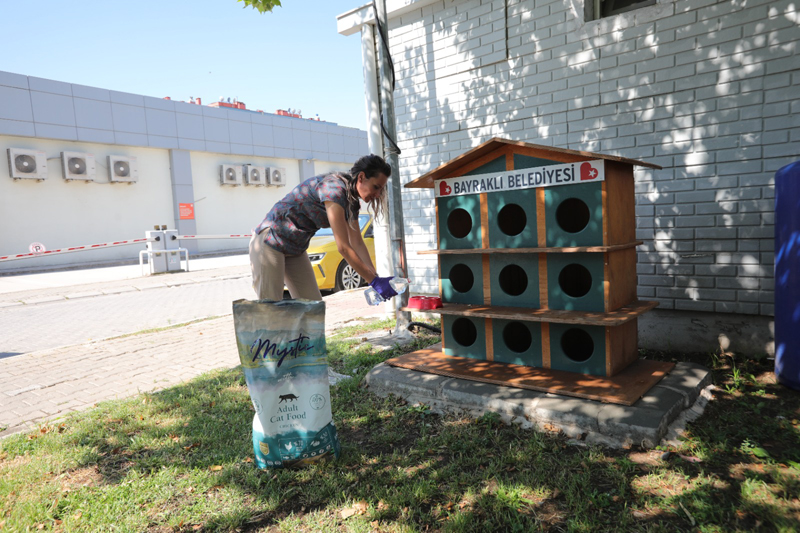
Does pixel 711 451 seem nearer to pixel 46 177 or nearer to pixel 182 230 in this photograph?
pixel 46 177

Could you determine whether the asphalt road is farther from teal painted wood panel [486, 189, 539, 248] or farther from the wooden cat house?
teal painted wood panel [486, 189, 539, 248]

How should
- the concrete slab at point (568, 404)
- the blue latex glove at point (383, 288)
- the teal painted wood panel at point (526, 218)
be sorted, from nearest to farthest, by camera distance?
the concrete slab at point (568, 404), the teal painted wood panel at point (526, 218), the blue latex glove at point (383, 288)

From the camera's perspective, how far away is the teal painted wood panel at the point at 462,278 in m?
4.13

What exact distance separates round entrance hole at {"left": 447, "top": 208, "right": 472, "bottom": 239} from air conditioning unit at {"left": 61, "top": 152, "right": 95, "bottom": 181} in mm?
18831

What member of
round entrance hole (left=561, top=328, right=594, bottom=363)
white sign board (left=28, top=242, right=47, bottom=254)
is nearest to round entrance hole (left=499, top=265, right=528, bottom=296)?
round entrance hole (left=561, top=328, right=594, bottom=363)

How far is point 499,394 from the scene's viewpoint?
3.55 meters

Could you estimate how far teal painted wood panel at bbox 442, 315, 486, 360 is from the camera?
4215 millimetres

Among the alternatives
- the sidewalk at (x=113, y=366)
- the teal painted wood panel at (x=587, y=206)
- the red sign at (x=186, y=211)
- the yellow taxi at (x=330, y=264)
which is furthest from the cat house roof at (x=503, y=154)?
the red sign at (x=186, y=211)

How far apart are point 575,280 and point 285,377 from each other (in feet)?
8.77

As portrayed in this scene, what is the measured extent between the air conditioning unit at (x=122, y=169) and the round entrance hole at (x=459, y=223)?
19242mm

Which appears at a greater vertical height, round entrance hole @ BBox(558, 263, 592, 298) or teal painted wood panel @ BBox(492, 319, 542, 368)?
round entrance hole @ BBox(558, 263, 592, 298)

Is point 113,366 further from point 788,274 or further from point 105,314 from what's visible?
point 788,274

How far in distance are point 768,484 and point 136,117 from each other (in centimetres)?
2304

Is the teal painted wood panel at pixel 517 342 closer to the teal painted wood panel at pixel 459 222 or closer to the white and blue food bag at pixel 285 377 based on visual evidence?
the teal painted wood panel at pixel 459 222
